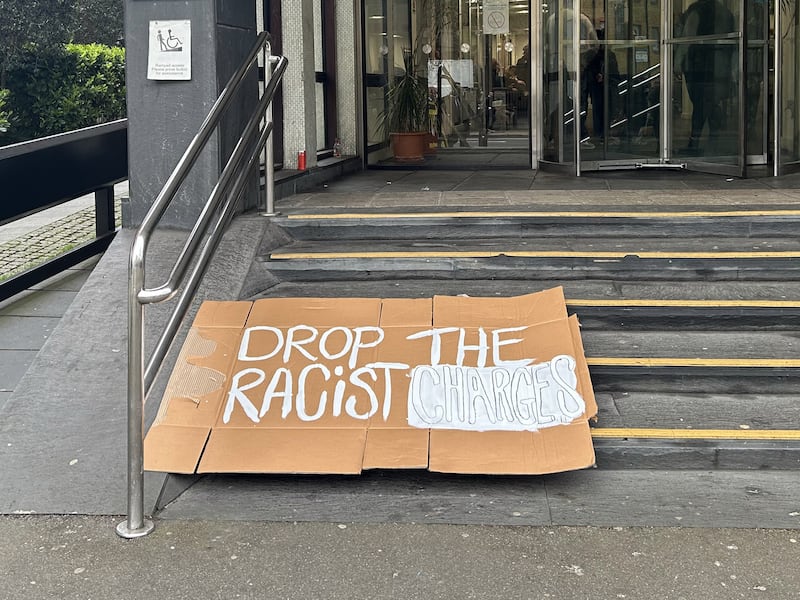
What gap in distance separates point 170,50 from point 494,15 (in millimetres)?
5904

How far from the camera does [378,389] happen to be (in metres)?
4.33

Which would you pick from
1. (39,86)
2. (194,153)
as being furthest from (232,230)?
(39,86)

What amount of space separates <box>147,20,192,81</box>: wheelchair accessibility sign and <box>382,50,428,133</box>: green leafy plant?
4.94m

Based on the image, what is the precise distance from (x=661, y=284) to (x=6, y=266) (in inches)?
223

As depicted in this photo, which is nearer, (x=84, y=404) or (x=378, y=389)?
(x=378, y=389)

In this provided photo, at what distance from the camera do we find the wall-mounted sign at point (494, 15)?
1104 centimetres

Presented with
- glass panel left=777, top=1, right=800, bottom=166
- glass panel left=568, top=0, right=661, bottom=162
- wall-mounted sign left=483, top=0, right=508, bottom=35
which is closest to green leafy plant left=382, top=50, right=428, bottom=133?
wall-mounted sign left=483, top=0, right=508, bottom=35

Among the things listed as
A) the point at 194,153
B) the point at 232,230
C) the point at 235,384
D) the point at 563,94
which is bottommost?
the point at 235,384

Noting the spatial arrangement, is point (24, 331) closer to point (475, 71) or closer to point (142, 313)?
→ point (142, 313)

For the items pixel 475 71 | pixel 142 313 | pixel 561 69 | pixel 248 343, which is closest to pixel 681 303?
pixel 248 343

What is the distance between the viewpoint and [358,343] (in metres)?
4.59

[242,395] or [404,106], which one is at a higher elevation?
[404,106]

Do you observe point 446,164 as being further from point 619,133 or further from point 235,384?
point 235,384

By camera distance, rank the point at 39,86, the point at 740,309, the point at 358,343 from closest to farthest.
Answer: the point at 358,343
the point at 740,309
the point at 39,86
